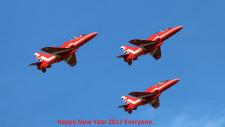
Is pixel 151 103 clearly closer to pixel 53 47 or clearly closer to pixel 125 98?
pixel 125 98

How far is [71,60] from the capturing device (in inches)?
7023

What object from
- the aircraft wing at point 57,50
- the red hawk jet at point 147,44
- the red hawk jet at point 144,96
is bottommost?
the red hawk jet at point 144,96

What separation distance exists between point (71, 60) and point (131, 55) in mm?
14626

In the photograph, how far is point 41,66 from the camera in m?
174

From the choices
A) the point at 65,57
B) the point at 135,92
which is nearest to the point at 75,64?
the point at 65,57

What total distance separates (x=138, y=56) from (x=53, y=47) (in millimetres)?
21285

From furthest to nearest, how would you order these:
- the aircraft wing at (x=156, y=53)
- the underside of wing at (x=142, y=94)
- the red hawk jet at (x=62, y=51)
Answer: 1. the aircraft wing at (x=156, y=53)
2. the underside of wing at (x=142, y=94)
3. the red hawk jet at (x=62, y=51)

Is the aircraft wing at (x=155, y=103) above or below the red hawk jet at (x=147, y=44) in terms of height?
below

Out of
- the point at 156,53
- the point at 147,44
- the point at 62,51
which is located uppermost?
the point at 156,53

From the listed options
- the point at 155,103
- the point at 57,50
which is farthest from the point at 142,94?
the point at 57,50

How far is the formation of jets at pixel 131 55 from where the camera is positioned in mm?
172125

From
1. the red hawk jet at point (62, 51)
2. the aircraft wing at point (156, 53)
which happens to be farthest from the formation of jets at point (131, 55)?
the aircraft wing at point (156, 53)

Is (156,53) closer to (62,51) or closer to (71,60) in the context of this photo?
(71,60)

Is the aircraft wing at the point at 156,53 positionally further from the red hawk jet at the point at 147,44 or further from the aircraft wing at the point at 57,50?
the aircraft wing at the point at 57,50
